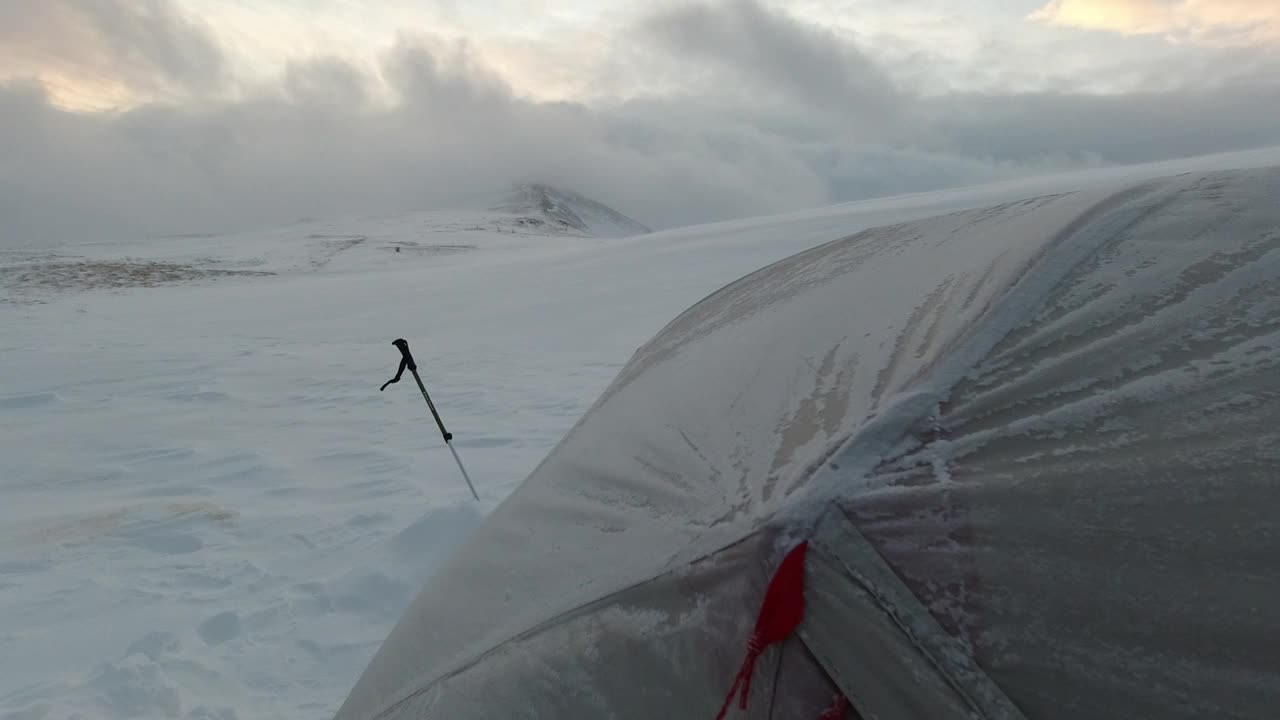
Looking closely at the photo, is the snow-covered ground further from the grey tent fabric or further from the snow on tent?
the grey tent fabric

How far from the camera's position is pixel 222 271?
24812 mm

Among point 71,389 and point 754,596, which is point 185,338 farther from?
point 754,596

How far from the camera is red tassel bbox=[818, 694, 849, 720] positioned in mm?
1354

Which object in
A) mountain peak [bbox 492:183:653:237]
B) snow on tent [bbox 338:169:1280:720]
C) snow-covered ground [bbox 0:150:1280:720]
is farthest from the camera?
mountain peak [bbox 492:183:653:237]

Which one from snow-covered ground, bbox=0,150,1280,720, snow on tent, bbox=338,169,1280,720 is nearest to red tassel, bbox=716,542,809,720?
snow on tent, bbox=338,169,1280,720

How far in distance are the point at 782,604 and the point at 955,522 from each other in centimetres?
32

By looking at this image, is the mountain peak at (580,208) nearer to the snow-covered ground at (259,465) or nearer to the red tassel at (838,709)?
the snow-covered ground at (259,465)

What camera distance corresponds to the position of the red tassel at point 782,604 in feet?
4.44

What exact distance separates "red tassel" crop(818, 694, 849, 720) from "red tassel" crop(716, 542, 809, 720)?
0.13m

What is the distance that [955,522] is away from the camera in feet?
4.46

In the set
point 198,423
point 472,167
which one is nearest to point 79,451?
point 198,423

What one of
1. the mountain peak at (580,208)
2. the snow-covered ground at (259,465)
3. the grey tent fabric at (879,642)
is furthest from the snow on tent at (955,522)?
the mountain peak at (580,208)

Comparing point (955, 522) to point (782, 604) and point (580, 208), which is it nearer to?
point (782, 604)

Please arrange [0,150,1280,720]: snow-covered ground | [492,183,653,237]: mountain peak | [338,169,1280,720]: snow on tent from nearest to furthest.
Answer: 1. [338,169,1280,720]: snow on tent
2. [0,150,1280,720]: snow-covered ground
3. [492,183,653,237]: mountain peak
